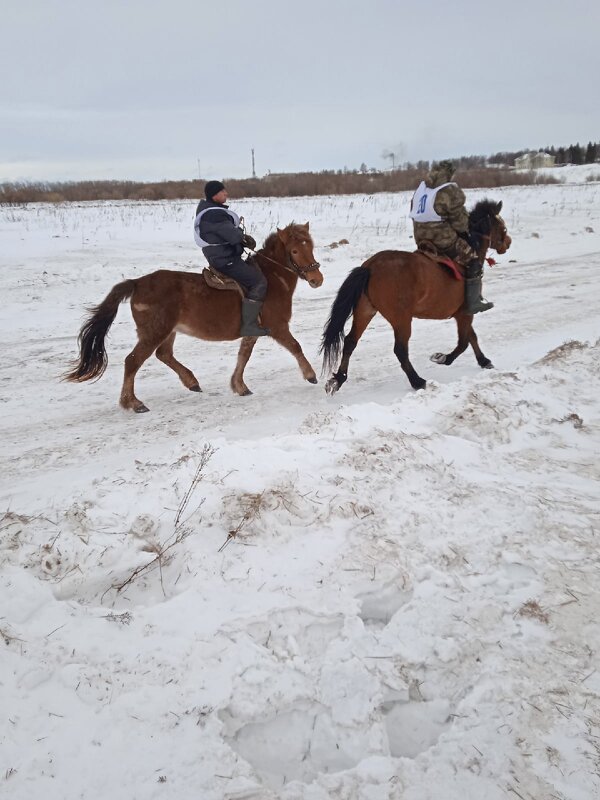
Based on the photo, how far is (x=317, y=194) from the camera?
3297cm

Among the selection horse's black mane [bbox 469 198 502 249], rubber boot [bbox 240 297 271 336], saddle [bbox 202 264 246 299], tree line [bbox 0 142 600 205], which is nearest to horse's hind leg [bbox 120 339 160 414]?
saddle [bbox 202 264 246 299]

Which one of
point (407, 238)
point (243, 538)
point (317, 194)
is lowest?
point (243, 538)

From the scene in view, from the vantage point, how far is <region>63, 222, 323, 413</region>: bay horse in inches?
214

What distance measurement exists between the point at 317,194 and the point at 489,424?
31864 millimetres

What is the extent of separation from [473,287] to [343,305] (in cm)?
176

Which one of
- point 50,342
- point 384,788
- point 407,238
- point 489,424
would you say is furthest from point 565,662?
point 407,238

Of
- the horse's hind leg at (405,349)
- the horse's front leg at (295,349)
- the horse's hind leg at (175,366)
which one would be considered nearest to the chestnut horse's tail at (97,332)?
the horse's hind leg at (175,366)

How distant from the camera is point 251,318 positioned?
5828mm

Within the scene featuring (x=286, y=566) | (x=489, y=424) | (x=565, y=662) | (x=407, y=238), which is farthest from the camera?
(x=407, y=238)

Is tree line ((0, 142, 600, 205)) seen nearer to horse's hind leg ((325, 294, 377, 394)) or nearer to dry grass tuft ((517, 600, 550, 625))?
horse's hind leg ((325, 294, 377, 394))

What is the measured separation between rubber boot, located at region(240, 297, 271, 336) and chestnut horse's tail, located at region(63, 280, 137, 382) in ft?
4.06

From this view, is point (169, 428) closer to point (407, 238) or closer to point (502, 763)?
point (502, 763)

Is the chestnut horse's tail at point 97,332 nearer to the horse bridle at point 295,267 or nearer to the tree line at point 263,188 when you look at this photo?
the horse bridle at point 295,267

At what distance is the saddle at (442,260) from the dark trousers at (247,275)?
2.00 meters
